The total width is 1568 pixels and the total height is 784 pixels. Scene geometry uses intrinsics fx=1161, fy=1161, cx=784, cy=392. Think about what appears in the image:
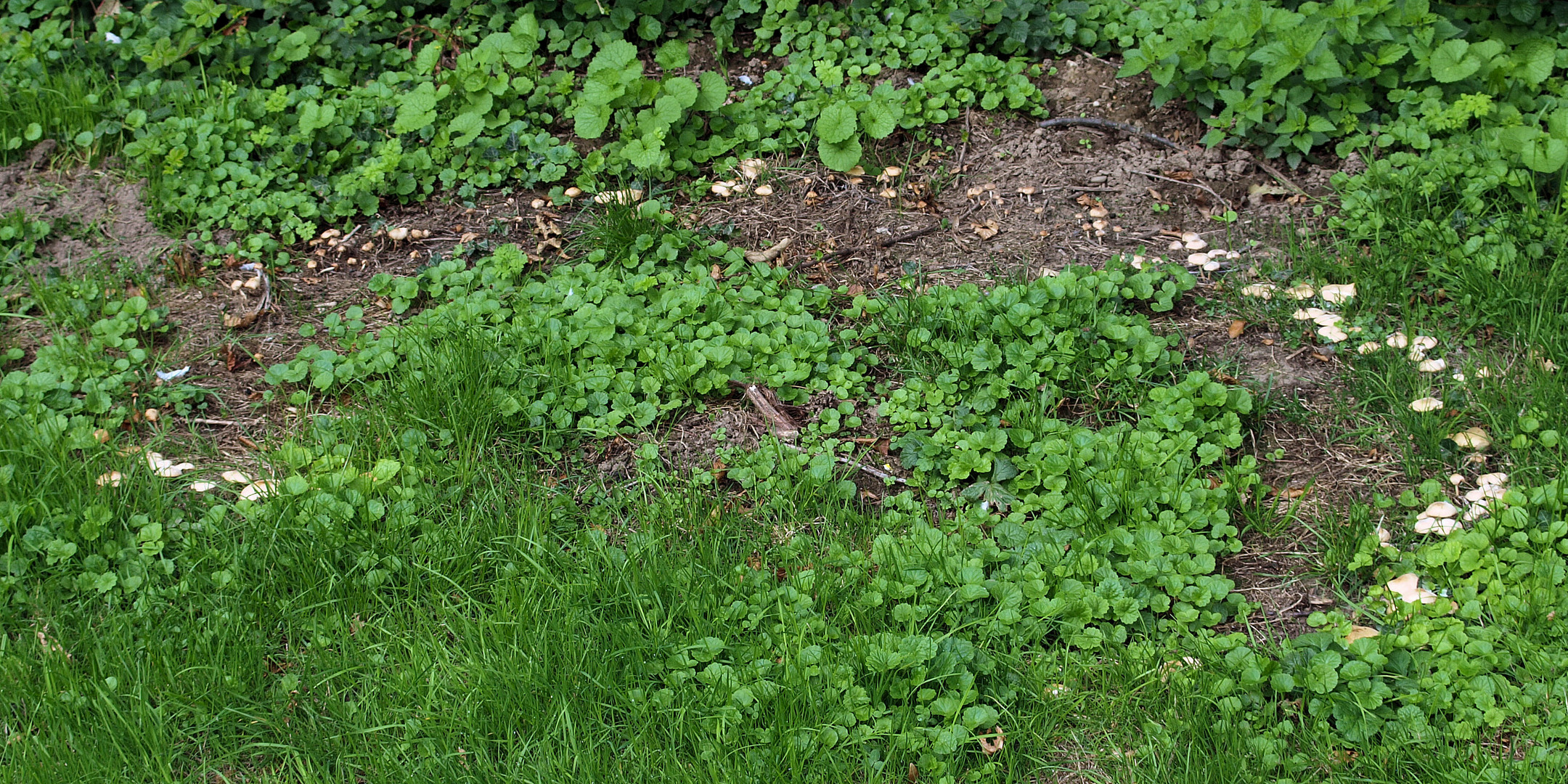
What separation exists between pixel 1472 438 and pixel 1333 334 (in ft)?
1.73

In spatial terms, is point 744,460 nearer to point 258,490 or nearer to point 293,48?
point 258,490

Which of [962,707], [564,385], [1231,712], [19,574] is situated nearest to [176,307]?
[19,574]

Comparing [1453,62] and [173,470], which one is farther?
[1453,62]

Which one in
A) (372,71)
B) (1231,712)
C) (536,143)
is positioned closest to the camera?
(1231,712)

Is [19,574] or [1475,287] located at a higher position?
[1475,287]

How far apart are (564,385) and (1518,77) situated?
3503mm

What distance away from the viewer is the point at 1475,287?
141 inches

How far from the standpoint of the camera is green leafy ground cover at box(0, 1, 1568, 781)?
2.54m

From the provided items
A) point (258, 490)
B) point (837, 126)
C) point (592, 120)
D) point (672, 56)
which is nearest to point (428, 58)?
point (592, 120)

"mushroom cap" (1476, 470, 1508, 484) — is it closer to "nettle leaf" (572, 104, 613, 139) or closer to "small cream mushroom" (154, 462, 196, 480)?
"nettle leaf" (572, 104, 613, 139)

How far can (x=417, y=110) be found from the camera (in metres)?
4.41

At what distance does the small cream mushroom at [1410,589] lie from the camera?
2.79 meters

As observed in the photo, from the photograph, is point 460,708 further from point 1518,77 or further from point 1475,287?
point 1518,77

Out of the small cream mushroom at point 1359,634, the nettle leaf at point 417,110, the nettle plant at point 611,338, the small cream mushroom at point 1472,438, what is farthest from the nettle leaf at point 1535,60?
the nettle leaf at point 417,110
